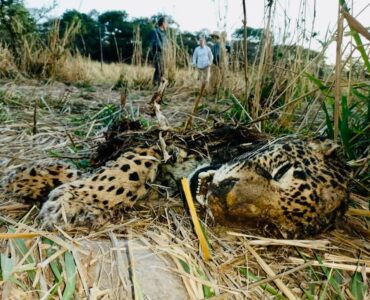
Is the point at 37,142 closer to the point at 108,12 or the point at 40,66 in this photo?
the point at 40,66

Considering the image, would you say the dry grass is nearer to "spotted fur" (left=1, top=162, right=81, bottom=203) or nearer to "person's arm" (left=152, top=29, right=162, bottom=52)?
"spotted fur" (left=1, top=162, right=81, bottom=203)

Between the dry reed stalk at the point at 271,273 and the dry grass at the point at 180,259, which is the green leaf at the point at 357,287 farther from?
the dry reed stalk at the point at 271,273

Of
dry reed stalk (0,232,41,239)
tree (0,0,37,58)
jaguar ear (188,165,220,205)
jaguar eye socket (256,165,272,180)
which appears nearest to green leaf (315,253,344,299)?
jaguar eye socket (256,165,272,180)

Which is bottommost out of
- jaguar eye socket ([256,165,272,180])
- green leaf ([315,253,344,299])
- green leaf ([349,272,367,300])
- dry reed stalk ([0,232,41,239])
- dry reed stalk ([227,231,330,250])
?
green leaf ([349,272,367,300])

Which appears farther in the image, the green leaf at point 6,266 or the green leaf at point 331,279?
the green leaf at point 331,279

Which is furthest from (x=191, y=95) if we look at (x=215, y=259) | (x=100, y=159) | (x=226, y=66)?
→ (x=215, y=259)

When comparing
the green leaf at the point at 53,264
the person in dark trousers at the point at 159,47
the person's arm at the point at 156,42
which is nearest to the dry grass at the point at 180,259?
the green leaf at the point at 53,264

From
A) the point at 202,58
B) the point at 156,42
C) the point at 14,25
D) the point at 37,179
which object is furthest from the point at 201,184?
the point at 14,25

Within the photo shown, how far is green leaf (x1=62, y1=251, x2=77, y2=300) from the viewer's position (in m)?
1.23

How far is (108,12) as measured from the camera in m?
37.8

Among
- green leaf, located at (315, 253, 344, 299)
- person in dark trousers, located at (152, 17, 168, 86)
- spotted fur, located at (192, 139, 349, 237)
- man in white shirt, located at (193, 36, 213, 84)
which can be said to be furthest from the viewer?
man in white shirt, located at (193, 36, 213, 84)

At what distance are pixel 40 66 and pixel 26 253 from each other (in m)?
6.66

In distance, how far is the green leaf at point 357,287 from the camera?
1.47m

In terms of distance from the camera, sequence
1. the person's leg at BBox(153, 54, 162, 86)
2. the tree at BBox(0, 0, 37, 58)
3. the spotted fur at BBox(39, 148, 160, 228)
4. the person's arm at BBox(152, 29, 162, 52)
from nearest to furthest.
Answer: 1. the spotted fur at BBox(39, 148, 160, 228)
2. the person's leg at BBox(153, 54, 162, 86)
3. the tree at BBox(0, 0, 37, 58)
4. the person's arm at BBox(152, 29, 162, 52)
